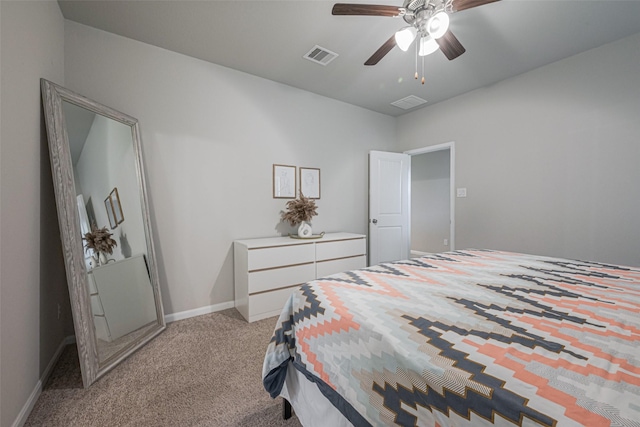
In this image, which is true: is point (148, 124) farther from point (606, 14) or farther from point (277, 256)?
point (606, 14)

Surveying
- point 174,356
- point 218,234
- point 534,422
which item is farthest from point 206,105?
point 534,422

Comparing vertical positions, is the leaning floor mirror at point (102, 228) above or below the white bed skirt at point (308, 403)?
above

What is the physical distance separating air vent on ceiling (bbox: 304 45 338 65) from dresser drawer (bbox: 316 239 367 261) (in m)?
1.97

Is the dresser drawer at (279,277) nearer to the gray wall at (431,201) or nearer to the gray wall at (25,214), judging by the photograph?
the gray wall at (25,214)

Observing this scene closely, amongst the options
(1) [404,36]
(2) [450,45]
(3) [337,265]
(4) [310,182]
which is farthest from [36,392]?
(2) [450,45]

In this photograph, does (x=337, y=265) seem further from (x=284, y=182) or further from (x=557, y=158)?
(x=557, y=158)

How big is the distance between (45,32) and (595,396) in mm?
3084

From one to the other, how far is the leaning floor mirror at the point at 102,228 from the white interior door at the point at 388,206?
9.41 feet

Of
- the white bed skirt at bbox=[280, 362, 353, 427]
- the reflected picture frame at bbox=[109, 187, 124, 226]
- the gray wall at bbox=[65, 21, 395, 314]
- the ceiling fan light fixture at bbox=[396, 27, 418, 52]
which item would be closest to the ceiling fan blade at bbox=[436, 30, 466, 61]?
the ceiling fan light fixture at bbox=[396, 27, 418, 52]

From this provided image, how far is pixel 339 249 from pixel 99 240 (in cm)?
226

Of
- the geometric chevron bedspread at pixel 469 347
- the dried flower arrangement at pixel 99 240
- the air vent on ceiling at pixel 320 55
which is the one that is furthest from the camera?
the air vent on ceiling at pixel 320 55

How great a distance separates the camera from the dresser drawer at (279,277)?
248 centimetres

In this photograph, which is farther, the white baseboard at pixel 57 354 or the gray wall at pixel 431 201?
the gray wall at pixel 431 201

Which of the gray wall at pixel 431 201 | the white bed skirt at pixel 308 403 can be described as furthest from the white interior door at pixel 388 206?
the white bed skirt at pixel 308 403
